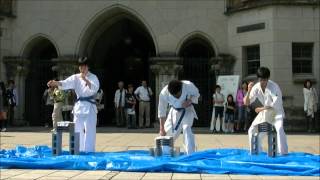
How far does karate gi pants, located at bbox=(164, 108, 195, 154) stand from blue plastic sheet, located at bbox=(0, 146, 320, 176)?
486 millimetres

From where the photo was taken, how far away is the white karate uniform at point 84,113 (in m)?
11.8

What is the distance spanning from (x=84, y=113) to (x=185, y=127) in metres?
2.20

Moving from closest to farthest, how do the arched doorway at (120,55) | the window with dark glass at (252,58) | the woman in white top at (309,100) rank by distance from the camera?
1. the woman in white top at (309,100)
2. the window with dark glass at (252,58)
3. the arched doorway at (120,55)

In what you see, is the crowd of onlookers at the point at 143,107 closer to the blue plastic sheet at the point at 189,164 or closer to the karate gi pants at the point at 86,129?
the karate gi pants at the point at 86,129

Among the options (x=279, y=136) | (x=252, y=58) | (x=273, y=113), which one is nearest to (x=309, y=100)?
(x=252, y=58)

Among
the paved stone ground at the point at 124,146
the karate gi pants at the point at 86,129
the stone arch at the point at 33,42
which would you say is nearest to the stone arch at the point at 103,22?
the stone arch at the point at 33,42

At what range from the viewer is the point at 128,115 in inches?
871

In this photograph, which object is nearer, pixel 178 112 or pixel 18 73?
pixel 178 112

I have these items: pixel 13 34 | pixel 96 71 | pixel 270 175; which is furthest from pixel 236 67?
pixel 270 175

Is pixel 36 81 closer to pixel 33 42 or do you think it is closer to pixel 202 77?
pixel 33 42

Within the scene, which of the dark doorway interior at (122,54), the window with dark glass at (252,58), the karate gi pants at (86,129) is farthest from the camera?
the dark doorway interior at (122,54)

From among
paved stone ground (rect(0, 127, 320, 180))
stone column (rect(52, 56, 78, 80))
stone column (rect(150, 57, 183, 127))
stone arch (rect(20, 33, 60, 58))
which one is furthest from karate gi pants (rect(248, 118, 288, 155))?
stone arch (rect(20, 33, 60, 58))

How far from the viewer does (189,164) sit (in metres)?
9.46

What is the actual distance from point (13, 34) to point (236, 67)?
941 cm
